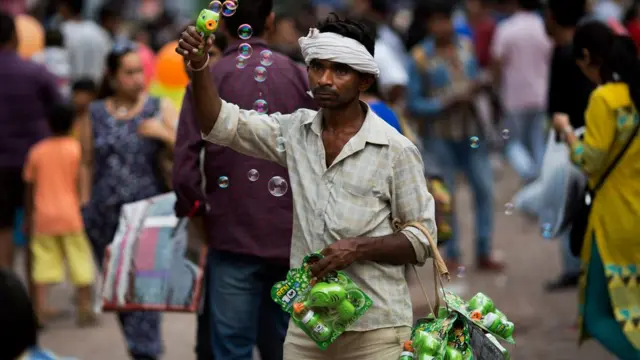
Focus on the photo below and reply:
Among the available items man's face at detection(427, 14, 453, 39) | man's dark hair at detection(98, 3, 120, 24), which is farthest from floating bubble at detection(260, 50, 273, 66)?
man's dark hair at detection(98, 3, 120, 24)

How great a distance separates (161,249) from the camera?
601cm

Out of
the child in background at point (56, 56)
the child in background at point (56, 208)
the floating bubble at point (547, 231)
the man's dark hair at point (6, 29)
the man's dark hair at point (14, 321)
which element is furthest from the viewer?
the child in background at point (56, 56)

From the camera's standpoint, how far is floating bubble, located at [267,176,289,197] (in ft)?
16.3

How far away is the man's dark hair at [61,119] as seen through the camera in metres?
8.91

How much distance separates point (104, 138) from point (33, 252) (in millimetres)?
2075

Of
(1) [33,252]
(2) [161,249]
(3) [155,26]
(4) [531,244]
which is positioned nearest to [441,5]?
(4) [531,244]

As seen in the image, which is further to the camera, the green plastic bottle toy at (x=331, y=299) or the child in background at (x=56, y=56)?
the child in background at (x=56, y=56)

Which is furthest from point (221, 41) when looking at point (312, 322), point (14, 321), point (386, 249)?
point (14, 321)

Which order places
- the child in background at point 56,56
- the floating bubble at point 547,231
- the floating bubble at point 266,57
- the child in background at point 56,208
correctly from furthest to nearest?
the child in background at point 56,56
the child in background at point 56,208
the floating bubble at point 547,231
the floating bubble at point 266,57

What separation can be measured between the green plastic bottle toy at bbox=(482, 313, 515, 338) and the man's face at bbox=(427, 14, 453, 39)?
582 centimetres

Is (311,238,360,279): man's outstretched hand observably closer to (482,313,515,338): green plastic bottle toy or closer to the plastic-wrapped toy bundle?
the plastic-wrapped toy bundle

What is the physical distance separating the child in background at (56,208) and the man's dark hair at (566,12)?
339 centimetres

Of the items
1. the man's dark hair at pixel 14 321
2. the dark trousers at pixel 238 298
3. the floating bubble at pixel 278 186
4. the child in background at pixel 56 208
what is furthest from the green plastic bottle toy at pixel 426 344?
the child in background at pixel 56 208

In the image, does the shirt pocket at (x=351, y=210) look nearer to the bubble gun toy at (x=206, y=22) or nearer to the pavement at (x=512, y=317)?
the bubble gun toy at (x=206, y=22)
